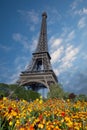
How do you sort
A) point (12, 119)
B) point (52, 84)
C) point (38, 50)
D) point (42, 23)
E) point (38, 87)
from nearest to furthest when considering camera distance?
point (12, 119), point (52, 84), point (38, 87), point (38, 50), point (42, 23)

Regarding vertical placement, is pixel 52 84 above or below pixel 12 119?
above

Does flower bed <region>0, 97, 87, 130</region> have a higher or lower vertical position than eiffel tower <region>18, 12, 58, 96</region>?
lower

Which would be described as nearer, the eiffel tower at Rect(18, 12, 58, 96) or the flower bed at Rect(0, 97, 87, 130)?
the flower bed at Rect(0, 97, 87, 130)

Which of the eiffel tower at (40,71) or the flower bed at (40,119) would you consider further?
the eiffel tower at (40,71)

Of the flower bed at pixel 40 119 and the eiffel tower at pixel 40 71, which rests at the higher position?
the eiffel tower at pixel 40 71

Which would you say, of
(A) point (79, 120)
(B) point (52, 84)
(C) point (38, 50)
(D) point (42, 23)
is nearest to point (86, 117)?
(A) point (79, 120)

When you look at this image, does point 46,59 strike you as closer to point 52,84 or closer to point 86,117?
point 52,84

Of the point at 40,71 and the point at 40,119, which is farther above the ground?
the point at 40,71

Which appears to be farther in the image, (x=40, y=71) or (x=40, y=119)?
(x=40, y=71)
